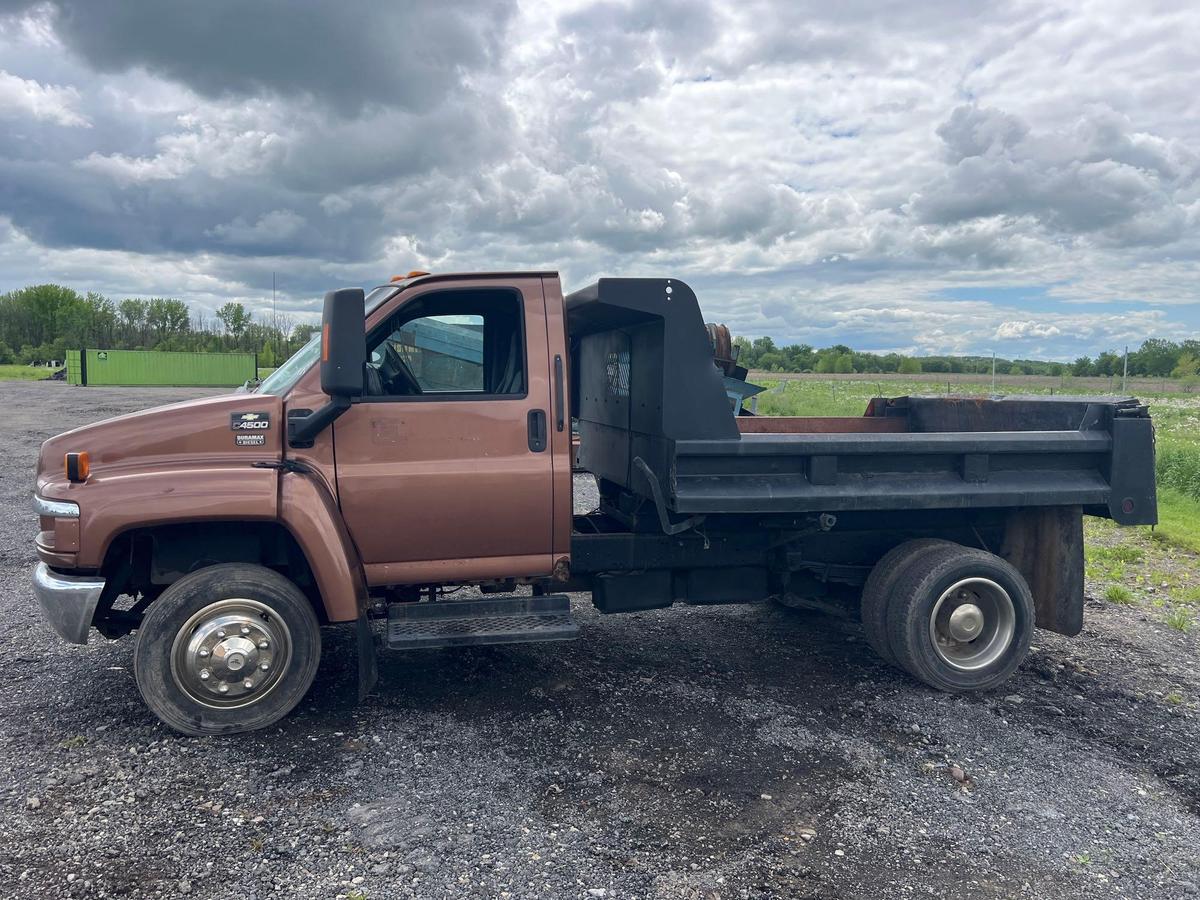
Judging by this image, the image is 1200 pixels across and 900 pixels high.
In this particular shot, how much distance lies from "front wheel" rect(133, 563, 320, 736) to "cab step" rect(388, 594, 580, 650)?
477 millimetres

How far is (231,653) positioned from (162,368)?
54.5 metres

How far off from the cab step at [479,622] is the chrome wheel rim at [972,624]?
85.7 inches

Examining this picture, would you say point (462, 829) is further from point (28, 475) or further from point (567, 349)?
point (28, 475)

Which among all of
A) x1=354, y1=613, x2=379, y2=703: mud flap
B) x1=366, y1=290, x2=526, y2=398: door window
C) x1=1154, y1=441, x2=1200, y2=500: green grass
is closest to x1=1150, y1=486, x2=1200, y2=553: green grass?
x1=1154, y1=441, x2=1200, y2=500: green grass

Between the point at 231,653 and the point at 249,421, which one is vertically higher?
the point at 249,421

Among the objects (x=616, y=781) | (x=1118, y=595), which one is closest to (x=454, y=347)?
(x=616, y=781)

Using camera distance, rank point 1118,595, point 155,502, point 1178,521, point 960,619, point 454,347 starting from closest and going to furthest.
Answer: point 155,502 < point 454,347 < point 960,619 < point 1118,595 < point 1178,521

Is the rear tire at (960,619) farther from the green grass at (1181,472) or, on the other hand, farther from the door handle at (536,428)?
the green grass at (1181,472)

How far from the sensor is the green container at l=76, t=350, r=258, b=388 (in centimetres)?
5106

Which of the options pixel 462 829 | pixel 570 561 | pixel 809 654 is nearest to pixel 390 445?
pixel 570 561

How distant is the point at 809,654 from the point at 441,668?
2414 mm

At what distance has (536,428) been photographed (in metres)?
4.81

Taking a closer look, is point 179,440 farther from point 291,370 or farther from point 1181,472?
point 1181,472

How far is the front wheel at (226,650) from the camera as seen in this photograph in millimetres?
4387
